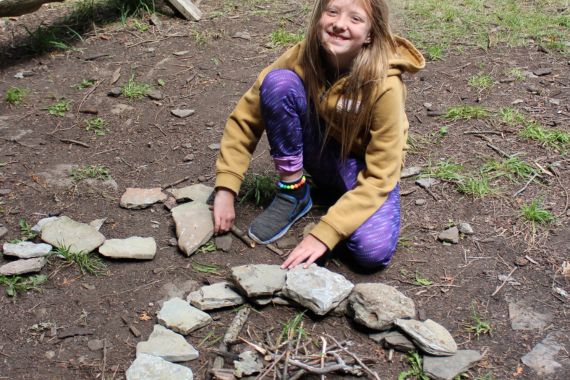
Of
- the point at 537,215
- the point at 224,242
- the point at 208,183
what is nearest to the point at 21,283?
the point at 224,242

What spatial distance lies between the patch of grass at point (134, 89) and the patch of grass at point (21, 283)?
1890mm

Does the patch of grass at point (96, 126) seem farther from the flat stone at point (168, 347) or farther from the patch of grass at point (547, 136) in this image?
the patch of grass at point (547, 136)

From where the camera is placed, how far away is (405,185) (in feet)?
11.9

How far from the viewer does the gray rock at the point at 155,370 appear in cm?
232

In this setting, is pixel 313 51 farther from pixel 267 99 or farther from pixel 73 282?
pixel 73 282

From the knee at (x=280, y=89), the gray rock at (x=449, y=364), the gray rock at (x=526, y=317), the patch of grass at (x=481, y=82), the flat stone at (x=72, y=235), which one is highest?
the knee at (x=280, y=89)

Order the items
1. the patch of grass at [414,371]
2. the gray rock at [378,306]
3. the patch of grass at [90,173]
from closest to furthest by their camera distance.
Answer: the patch of grass at [414,371] < the gray rock at [378,306] < the patch of grass at [90,173]

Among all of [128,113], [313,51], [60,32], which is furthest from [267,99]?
[60,32]

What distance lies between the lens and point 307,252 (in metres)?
2.83

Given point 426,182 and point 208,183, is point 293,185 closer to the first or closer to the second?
point 208,183

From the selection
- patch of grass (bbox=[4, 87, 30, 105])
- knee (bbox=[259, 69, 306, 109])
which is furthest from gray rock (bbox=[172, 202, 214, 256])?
patch of grass (bbox=[4, 87, 30, 105])

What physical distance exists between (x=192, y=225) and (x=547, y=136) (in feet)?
7.52

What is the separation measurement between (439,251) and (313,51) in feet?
3.72

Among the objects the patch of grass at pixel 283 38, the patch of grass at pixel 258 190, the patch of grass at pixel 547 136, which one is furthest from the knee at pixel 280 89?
the patch of grass at pixel 283 38
